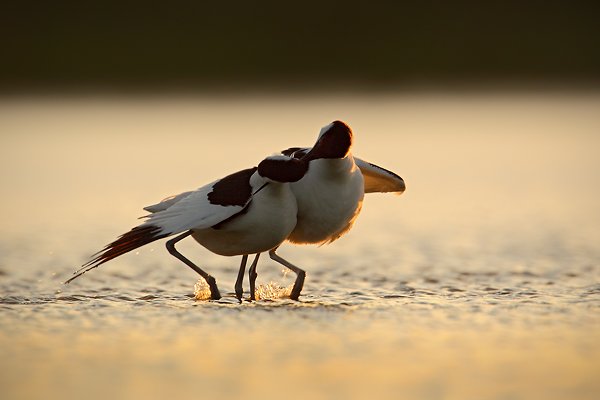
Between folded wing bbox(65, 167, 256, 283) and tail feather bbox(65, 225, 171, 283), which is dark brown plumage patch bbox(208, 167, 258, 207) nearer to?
folded wing bbox(65, 167, 256, 283)

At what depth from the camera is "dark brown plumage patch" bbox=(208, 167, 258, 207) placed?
10.9 meters

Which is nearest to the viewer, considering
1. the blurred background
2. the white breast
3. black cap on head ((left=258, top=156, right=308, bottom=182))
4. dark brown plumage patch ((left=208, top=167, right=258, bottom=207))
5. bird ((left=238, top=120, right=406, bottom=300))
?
black cap on head ((left=258, top=156, right=308, bottom=182))

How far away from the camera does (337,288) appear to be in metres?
12.3

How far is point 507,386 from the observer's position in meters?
7.94

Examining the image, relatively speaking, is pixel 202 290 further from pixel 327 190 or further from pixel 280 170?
pixel 280 170

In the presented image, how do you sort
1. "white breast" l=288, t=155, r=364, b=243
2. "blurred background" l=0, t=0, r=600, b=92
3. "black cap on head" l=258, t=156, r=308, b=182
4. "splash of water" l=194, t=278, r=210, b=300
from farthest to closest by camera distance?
1. "blurred background" l=0, t=0, r=600, b=92
2. "splash of water" l=194, t=278, r=210, b=300
3. "white breast" l=288, t=155, r=364, b=243
4. "black cap on head" l=258, t=156, r=308, b=182

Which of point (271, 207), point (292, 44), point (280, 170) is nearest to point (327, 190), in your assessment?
point (271, 207)

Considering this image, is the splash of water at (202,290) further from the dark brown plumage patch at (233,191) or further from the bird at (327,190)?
the dark brown plumage patch at (233,191)

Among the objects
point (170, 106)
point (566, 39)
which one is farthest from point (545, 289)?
point (566, 39)

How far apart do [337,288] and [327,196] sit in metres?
1.44

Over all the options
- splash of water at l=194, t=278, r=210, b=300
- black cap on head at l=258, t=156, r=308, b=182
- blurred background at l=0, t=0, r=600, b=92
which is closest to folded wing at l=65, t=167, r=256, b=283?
black cap on head at l=258, t=156, r=308, b=182

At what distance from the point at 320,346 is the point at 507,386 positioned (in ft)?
5.34

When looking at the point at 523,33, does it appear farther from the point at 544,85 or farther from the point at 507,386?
the point at 507,386

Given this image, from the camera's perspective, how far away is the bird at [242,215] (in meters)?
10.8
